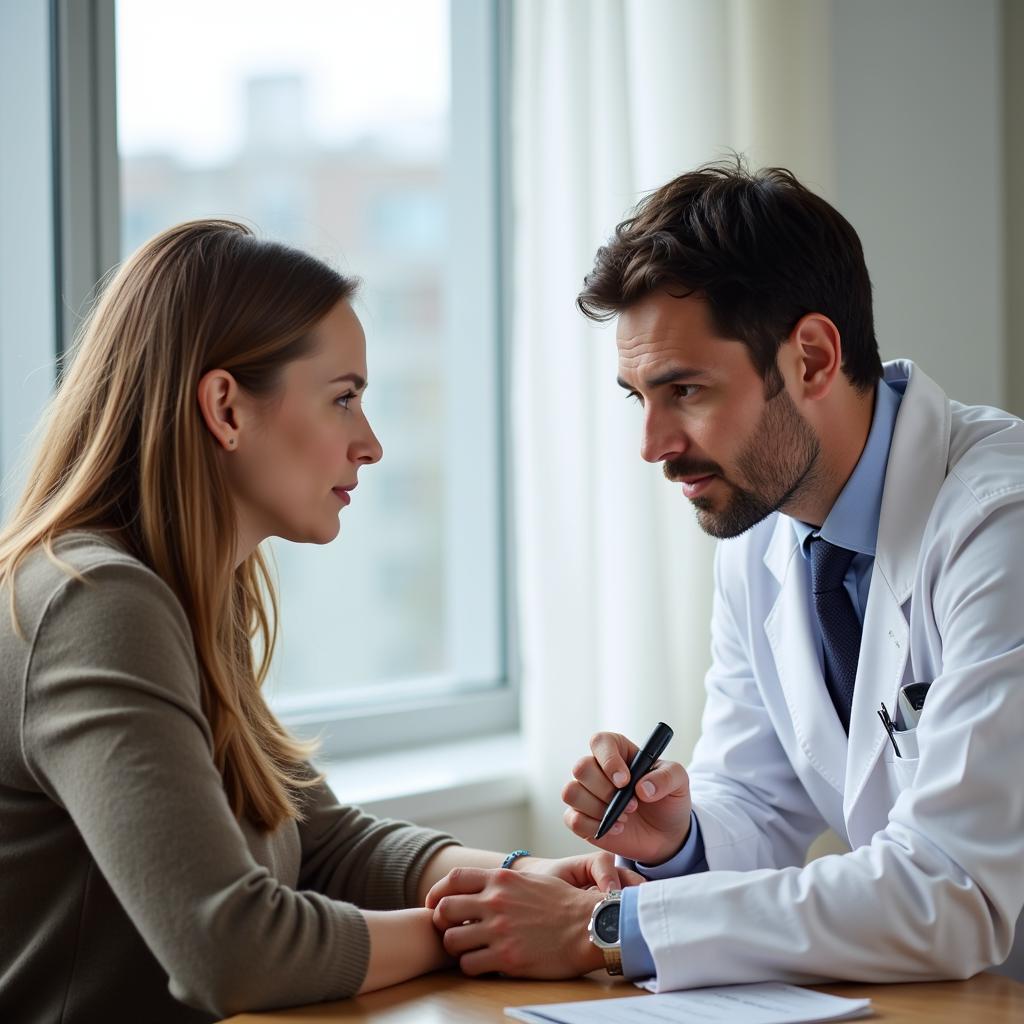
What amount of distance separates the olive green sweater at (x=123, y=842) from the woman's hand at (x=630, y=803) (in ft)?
1.35

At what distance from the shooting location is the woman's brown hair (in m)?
1.27

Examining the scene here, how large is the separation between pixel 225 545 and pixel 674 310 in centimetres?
67

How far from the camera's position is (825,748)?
165 centimetres

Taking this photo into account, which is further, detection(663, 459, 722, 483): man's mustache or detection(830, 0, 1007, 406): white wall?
detection(830, 0, 1007, 406): white wall

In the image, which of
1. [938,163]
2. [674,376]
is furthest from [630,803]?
[938,163]

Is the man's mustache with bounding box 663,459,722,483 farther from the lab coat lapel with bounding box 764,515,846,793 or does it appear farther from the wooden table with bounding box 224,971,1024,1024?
the wooden table with bounding box 224,971,1024,1024

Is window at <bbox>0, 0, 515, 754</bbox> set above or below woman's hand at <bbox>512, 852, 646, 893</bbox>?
above

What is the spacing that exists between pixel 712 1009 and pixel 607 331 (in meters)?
1.48

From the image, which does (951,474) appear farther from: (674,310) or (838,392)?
(674,310)

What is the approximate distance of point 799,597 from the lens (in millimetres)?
1700

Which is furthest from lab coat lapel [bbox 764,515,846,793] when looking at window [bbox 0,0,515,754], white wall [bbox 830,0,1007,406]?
white wall [bbox 830,0,1007,406]

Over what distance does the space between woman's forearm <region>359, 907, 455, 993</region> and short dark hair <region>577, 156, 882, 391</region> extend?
0.82 metres

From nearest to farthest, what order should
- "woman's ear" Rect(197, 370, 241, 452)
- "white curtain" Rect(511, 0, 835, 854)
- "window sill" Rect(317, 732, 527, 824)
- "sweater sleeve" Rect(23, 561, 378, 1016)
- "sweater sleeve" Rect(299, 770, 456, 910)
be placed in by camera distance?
"sweater sleeve" Rect(23, 561, 378, 1016) < "woman's ear" Rect(197, 370, 241, 452) < "sweater sleeve" Rect(299, 770, 456, 910) < "window sill" Rect(317, 732, 527, 824) < "white curtain" Rect(511, 0, 835, 854)

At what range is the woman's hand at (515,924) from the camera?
1241 millimetres
